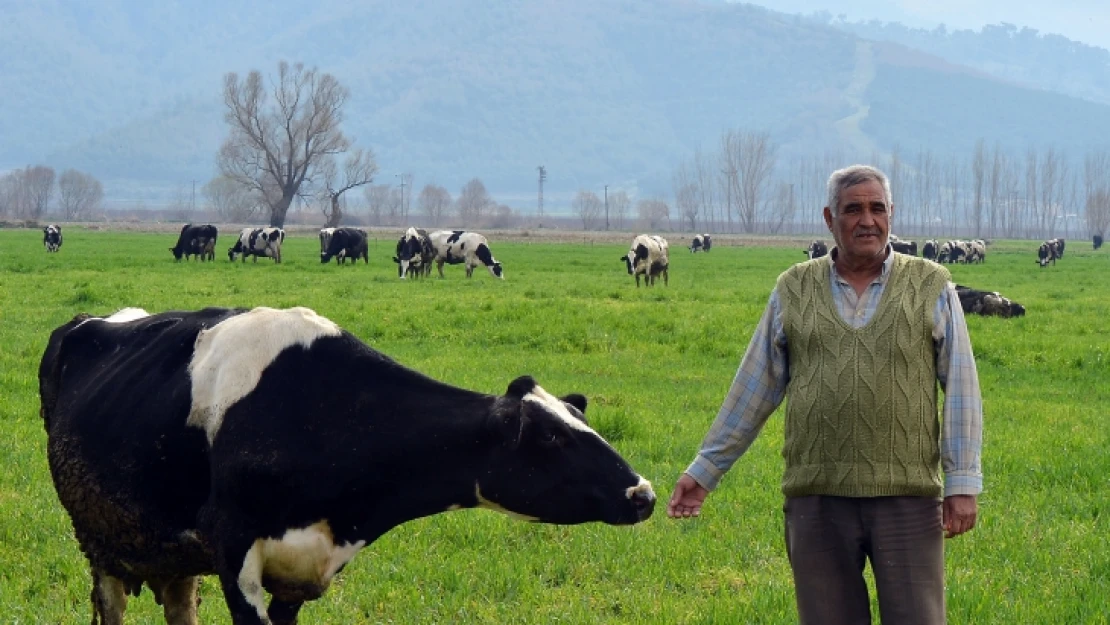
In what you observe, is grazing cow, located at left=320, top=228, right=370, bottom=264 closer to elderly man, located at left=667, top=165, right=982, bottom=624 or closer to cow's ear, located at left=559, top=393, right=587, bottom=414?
cow's ear, located at left=559, top=393, right=587, bottom=414

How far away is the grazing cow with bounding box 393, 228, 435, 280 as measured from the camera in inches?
1519

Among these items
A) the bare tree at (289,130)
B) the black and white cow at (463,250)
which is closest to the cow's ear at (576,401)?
the black and white cow at (463,250)

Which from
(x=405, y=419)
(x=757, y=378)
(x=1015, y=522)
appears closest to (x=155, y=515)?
(x=405, y=419)

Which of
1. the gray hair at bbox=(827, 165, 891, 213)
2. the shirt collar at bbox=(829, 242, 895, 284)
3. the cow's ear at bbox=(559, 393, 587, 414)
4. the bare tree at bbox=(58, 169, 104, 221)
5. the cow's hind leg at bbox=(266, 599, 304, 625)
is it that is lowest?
the cow's hind leg at bbox=(266, 599, 304, 625)

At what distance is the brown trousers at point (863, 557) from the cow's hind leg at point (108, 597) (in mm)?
3494

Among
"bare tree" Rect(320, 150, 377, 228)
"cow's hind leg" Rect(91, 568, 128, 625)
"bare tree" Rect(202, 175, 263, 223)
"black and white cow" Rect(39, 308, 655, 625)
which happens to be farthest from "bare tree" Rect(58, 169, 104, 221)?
"black and white cow" Rect(39, 308, 655, 625)

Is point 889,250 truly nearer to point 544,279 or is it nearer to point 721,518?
point 721,518

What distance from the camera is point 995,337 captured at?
65.4ft

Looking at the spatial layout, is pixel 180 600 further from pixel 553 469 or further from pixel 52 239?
pixel 52 239

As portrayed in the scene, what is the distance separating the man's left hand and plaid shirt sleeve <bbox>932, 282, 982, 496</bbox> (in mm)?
32

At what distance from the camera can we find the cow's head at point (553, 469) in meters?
4.93

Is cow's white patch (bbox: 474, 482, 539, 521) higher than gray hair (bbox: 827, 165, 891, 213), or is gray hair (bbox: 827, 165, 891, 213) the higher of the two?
gray hair (bbox: 827, 165, 891, 213)

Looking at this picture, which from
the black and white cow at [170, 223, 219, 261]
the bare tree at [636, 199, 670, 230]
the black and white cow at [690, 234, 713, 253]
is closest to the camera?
the black and white cow at [170, 223, 219, 261]

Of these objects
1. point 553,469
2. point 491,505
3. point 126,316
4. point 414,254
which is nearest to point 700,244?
point 414,254
